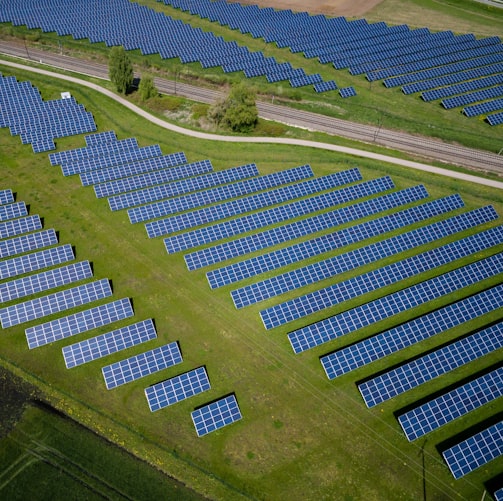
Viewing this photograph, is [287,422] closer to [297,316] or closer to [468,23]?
[297,316]

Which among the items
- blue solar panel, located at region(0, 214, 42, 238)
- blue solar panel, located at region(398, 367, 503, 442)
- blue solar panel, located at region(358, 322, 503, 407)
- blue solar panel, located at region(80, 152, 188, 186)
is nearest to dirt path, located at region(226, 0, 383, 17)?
blue solar panel, located at region(80, 152, 188, 186)

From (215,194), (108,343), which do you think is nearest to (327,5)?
(215,194)

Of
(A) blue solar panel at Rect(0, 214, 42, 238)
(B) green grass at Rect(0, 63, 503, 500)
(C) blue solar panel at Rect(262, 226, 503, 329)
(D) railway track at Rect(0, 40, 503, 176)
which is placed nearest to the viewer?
(B) green grass at Rect(0, 63, 503, 500)

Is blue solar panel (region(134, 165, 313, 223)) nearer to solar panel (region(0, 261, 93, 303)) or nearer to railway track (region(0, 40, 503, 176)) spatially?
solar panel (region(0, 261, 93, 303))

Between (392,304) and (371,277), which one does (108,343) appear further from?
(392,304)

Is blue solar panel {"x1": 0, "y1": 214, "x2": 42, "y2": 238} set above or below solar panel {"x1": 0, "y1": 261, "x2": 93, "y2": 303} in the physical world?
above

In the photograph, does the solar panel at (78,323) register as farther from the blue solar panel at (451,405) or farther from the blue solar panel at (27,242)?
the blue solar panel at (451,405)

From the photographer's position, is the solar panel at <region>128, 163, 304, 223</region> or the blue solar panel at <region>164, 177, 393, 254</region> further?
the solar panel at <region>128, 163, 304, 223</region>
